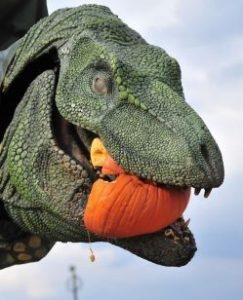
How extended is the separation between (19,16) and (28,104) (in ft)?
2.28

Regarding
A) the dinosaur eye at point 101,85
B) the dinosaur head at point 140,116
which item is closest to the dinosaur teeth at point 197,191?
the dinosaur head at point 140,116

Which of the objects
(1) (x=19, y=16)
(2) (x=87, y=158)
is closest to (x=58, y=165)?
(2) (x=87, y=158)

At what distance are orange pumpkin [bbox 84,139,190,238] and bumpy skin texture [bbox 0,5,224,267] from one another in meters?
0.05

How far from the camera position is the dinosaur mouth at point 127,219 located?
297 cm

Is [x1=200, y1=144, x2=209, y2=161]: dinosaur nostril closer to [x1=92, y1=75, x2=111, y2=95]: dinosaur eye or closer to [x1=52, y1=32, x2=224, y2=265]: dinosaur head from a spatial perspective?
[x1=52, y1=32, x2=224, y2=265]: dinosaur head

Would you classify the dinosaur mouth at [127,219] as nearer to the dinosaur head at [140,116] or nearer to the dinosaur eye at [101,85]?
the dinosaur head at [140,116]

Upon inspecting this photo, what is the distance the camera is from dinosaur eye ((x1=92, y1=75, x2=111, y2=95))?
9.94 ft

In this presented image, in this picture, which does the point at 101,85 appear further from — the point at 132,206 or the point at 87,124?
the point at 132,206

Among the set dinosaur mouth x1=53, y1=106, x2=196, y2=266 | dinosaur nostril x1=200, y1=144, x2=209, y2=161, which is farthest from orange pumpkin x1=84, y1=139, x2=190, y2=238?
dinosaur nostril x1=200, y1=144, x2=209, y2=161

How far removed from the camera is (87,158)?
122 inches

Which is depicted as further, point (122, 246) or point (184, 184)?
point (122, 246)

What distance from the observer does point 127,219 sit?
2.97 metres

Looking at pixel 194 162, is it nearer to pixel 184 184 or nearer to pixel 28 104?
pixel 184 184

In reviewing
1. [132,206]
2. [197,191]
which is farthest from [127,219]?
[197,191]
